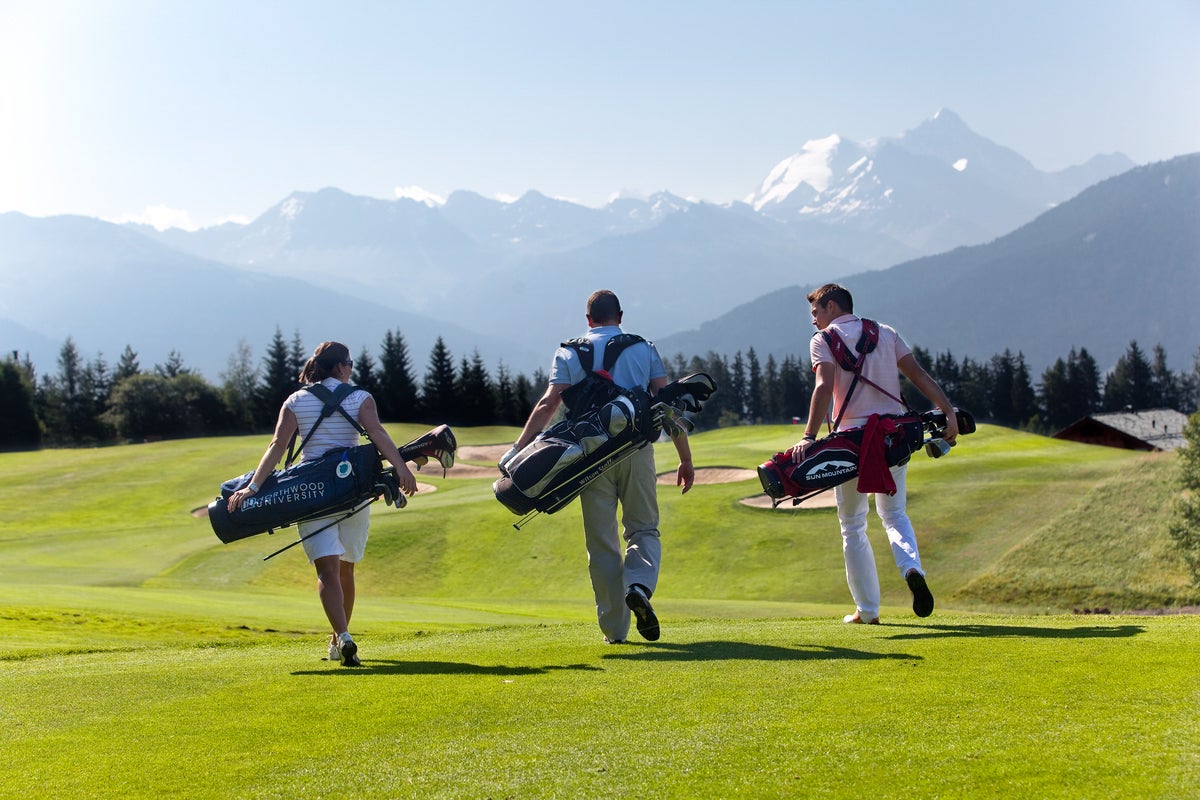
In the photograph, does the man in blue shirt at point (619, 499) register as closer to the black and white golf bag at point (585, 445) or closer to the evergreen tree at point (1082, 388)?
the black and white golf bag at point (585, 445)

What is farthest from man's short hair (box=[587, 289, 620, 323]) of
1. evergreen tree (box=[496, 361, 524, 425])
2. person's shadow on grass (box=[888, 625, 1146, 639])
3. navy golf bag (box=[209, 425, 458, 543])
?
evergreen tree (box=[496, 361, 524, 425])

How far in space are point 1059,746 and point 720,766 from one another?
4.80 feet

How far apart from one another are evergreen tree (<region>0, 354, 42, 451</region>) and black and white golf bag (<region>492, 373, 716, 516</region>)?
9021cm

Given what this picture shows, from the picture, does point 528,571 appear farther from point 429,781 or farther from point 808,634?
point 429,781

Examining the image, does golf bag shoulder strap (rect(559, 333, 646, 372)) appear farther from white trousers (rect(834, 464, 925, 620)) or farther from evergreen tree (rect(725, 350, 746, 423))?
evergreen tree (rect(725, 350, 746, 423))

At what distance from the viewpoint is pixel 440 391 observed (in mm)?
93500

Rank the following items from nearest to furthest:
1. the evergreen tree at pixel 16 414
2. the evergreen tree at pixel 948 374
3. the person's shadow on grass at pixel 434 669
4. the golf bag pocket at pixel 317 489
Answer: the person's shadow on grass at pixel 434 669 → the golf bag pocket at pixel 317 489 → the evergreen tree at pixel 16 414 → the evergreen tree at pixel 948 374

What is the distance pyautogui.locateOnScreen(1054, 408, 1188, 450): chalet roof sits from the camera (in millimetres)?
90938

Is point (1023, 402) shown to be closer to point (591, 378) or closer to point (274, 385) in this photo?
point (274, 385)

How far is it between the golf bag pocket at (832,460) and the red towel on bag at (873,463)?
5 cm

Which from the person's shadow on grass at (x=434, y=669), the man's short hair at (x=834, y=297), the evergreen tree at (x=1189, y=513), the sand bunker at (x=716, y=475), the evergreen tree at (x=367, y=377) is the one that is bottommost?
the evergreen tree at (x=1189, y=513)

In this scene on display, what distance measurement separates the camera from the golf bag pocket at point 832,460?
361 inches

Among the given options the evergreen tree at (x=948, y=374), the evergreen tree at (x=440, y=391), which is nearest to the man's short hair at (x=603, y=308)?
the evergreen tree at (x=440, y=391)

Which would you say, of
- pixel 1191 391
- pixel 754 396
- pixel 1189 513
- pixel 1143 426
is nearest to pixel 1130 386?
pixel 1191 391
